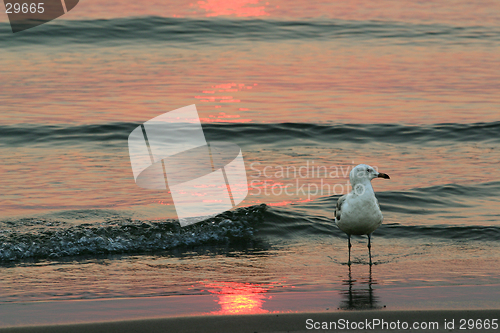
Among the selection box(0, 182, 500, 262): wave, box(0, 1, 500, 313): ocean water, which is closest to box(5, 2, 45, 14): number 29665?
box(0, 1, 500, 313): ocean water

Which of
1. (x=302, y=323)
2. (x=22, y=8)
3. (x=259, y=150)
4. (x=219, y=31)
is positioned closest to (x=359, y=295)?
(x=302, y=323)

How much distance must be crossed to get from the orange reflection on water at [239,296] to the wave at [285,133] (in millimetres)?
8578

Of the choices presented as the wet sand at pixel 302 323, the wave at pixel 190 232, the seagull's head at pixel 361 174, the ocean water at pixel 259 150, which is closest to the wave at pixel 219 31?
the ocean water at pixel 259 150

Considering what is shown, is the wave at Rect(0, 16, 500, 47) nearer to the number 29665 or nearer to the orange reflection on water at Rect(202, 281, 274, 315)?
the number 29665

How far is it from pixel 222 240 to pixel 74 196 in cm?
302

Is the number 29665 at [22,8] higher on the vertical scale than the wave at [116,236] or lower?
higher

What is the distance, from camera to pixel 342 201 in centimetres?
663

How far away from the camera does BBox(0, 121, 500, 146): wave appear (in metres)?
13.9

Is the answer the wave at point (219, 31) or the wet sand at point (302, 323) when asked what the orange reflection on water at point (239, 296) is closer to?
the wet sand at point (302, 323)

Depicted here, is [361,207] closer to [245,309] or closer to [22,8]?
[245,309]

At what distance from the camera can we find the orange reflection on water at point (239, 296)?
464cm

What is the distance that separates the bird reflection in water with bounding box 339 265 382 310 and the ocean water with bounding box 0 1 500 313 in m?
0.03

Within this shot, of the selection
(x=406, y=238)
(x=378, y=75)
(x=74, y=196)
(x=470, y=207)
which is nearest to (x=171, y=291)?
(x=406, y=238)

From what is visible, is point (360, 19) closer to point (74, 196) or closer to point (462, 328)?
point (74, 196)
